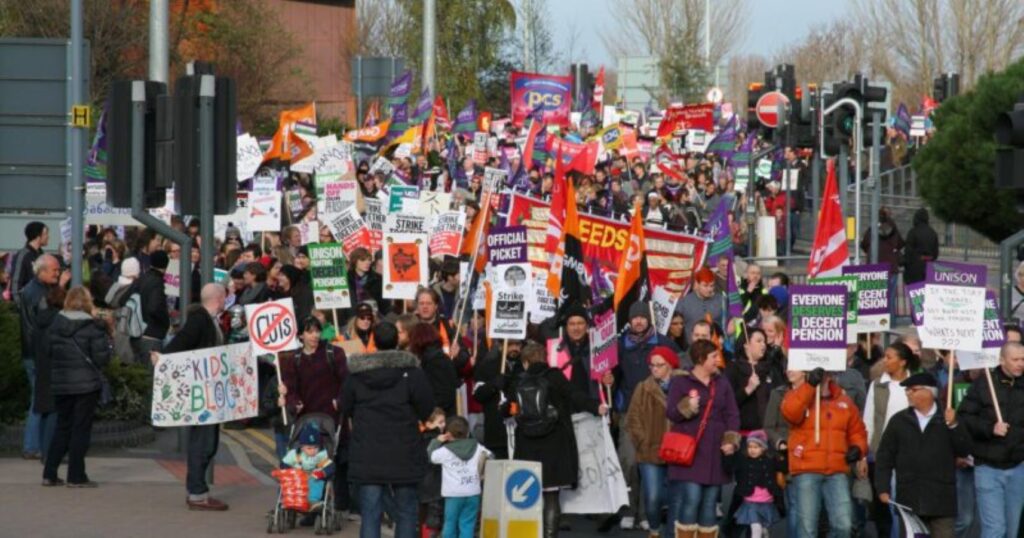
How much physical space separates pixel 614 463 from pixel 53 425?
4.90 m

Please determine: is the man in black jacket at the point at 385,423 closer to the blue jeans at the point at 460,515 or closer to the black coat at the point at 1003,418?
the blue jeans at the point at 460,515

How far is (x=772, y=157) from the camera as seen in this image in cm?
Answer: 4669

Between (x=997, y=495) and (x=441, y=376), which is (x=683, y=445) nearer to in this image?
(x=441, y=376)

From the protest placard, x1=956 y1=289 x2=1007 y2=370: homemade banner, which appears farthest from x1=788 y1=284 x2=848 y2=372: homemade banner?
the protest placard

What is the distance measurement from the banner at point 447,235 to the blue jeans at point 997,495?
9.54m

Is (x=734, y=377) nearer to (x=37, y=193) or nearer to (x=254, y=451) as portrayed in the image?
(x=254, y=451)

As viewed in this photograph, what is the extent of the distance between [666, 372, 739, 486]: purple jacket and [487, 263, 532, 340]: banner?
6.60 feet

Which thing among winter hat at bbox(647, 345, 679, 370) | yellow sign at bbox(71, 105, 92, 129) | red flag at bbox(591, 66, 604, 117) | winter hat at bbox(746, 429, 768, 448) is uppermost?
red flag at bbox(591, 66, 604, 117)

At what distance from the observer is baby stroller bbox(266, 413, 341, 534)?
46.9 feet

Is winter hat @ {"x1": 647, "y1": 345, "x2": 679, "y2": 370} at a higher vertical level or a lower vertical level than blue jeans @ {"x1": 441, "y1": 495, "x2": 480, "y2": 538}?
higher

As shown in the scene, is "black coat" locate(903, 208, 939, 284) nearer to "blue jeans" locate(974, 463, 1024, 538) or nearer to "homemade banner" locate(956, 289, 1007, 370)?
"homemade banner" locate(956, 289, 1007, 370)

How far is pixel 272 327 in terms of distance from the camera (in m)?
15.2

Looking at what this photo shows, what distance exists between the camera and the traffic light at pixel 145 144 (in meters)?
17.0

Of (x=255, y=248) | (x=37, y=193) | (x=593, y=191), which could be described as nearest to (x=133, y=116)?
(x=37, y=193)
